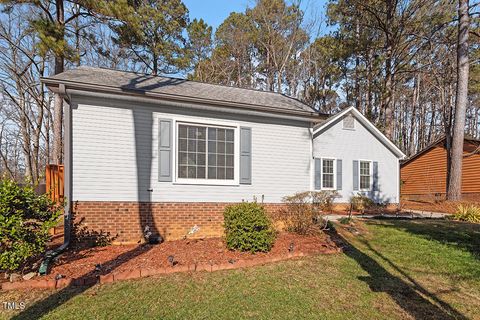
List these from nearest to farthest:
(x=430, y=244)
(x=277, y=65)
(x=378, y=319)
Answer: (x=378, y=319) < (x=430, y=244) < (x=277, y=65)

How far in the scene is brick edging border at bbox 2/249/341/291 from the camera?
16.0 feet

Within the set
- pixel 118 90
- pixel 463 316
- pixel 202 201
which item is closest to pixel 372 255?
pixel 463 316

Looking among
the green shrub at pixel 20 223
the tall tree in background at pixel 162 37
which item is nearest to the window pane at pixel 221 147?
the green shrub at pixel 20 223

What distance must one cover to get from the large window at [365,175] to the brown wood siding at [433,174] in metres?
7.04

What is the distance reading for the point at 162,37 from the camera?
801 inches

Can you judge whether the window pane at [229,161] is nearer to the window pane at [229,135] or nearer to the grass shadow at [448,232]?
the window pane at [229,135]

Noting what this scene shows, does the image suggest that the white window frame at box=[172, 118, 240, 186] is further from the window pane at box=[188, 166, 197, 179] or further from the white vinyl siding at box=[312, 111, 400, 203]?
the white vinyl siding at box=[312, 111, 400, 203]

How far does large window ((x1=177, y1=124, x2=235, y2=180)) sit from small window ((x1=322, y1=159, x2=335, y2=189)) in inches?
289

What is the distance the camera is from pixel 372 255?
6805 millimetres

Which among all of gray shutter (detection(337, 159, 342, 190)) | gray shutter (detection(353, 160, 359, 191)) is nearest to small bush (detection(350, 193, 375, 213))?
gray shutter (detection(353, 160, 359, 191))

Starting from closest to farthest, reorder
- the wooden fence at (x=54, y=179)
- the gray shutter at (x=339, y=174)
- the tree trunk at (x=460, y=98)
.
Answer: the wooden fence at (x=54, y=179) < the gray shutter at (x=339, y=174) < the tree trunk at (x=460, y=98)

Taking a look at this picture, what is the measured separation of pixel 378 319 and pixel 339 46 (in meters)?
21.7

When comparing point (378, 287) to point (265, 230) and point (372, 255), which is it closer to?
point (372, 255)

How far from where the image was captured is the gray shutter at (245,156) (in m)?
8.73
